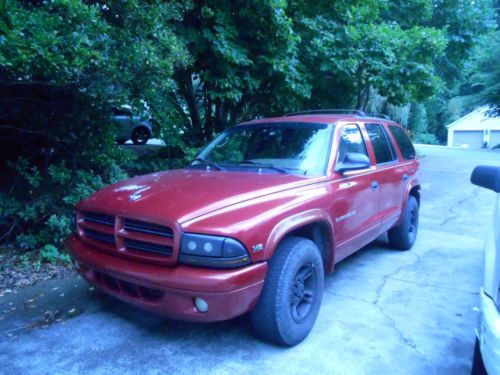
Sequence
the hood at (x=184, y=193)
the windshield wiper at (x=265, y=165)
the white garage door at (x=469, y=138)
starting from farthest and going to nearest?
1. the white garage door at (x=469, y=138)
2. the windshield wiper at (x=265, y=165)
3. the hood at (x=184, y=193)

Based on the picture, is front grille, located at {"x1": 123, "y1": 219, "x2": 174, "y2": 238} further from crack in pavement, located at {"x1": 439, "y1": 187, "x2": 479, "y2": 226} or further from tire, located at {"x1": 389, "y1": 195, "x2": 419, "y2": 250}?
crack in pavement, located at {"x1": 439, "y1": 187, "x2": 479, "y2": 226}

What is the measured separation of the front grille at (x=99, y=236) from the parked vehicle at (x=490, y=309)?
2477mm

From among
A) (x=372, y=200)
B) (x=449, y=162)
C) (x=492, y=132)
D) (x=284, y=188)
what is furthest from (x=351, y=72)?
(x=492, y=132)

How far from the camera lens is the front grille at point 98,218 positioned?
3033 millimetres

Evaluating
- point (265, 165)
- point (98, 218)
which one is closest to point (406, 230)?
point (265, 165)

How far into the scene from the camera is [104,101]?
488 centimetres

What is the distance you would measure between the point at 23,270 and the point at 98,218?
204 centimetres

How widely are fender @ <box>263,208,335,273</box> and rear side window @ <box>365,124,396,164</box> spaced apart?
158 centimetres

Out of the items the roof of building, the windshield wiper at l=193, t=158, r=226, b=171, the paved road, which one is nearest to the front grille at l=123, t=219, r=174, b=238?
the paved road

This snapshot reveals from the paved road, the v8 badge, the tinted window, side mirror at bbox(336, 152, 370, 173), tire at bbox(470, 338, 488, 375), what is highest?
the tinted window

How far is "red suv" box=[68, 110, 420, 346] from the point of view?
2.61 metres

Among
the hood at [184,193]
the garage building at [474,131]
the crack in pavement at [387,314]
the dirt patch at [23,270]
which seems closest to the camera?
the hood at [184,193]

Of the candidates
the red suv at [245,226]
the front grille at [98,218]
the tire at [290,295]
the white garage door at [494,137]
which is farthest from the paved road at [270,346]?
the white garage door at [494,137]

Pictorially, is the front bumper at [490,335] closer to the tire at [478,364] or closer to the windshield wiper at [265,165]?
the tire at [478,364]
